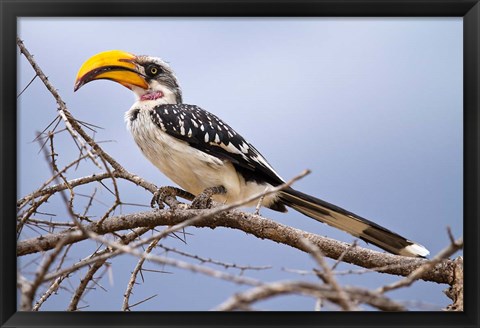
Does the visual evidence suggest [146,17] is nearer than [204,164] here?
Yes

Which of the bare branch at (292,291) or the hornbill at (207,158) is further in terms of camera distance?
the hornbill at (207,158)

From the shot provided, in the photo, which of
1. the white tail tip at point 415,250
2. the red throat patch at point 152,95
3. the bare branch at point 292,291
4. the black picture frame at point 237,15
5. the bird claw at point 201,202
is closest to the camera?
the bare branch at point 292,291

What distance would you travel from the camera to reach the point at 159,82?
2582mm

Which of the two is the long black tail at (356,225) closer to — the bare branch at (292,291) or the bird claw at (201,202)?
the bird claw at (201,202)

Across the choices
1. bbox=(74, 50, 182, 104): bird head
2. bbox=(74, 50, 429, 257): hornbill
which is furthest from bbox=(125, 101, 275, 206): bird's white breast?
bbox=(74, 50, 182, 104): bird head

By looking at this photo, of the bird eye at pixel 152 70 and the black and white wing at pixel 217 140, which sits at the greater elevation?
the bird eye at pixel 152 70

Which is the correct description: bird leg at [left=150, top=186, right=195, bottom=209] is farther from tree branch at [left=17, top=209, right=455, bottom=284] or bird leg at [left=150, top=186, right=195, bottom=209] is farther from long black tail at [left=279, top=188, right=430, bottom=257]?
long black tail at [left=279, top=188, right=430, bottom=257]

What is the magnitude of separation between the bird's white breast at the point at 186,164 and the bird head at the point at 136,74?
0.13 m

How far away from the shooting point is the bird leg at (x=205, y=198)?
7.59 ft

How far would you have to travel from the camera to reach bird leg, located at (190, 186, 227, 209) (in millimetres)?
2314

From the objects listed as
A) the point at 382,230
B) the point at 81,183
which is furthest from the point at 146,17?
the point at 382,230

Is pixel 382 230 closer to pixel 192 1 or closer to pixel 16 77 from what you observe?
pixel 192 1

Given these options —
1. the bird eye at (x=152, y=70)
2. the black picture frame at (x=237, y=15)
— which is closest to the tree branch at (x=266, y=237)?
the black picture frame at (x=237, y=15)
